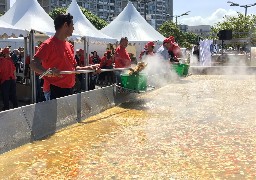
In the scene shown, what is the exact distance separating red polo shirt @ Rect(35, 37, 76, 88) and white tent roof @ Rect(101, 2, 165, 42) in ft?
62.9

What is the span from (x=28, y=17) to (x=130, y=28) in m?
11.9

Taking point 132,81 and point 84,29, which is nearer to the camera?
point 132,81

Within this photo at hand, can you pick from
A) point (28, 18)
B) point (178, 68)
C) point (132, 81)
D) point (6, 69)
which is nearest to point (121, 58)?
point (132, 81)

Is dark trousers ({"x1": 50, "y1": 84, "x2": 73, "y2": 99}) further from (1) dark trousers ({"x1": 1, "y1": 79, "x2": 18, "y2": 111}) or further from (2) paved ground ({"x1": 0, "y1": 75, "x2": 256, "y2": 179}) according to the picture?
(1) dark trousers ({"x1": 1, "y1": 79, "x2": 18, "y2": 111})

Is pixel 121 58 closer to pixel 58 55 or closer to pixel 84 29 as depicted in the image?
pixel 58 55

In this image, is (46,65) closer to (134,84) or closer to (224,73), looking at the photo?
(134,84)

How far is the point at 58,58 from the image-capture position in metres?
6.80

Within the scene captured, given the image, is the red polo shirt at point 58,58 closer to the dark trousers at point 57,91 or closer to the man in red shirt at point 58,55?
the man in red shirt at point 58,55

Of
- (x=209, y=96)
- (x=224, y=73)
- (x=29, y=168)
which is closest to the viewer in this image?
(x=29, y=168)

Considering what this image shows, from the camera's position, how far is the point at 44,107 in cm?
754

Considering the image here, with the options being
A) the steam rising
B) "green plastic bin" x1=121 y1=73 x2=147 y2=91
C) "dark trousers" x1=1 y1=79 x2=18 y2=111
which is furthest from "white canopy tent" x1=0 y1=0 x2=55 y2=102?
"green plastic bin" x1=121 y1=73 x2=147 y2=91

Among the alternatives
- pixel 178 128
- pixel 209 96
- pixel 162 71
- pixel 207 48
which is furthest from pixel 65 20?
pixel 207 48

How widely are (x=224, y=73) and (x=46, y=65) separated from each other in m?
18.9

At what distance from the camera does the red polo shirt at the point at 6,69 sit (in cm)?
1069
